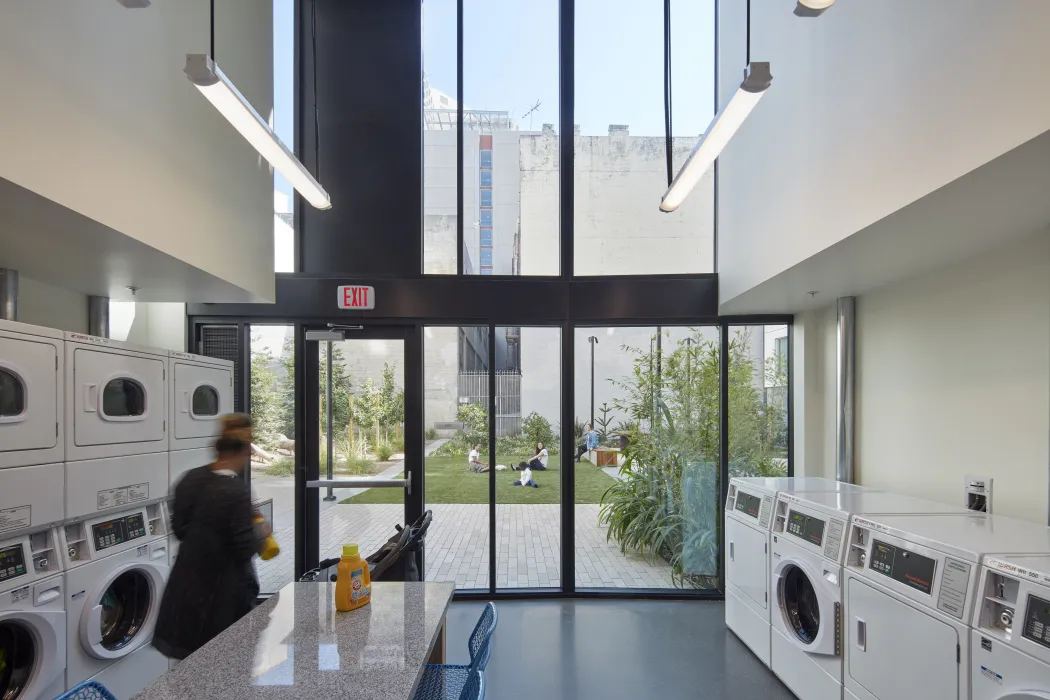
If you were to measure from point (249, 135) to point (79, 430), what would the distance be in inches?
63.8

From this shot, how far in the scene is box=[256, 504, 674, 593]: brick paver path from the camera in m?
4.49

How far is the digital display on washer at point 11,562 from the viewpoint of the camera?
230 cm

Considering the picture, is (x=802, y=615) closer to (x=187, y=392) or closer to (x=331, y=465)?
(x=331, y=465)

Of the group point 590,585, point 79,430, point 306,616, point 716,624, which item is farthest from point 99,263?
point 716,624

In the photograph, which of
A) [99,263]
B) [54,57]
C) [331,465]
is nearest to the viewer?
[54,57]

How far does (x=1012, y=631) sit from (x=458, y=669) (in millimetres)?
2031

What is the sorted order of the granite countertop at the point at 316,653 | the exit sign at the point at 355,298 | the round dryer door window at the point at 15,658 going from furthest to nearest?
the exit sign at the point at 355,298
the round dryer door window at the point at 15,658
the granite countertop at the point at 316,653

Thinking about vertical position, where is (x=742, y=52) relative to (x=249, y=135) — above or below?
above

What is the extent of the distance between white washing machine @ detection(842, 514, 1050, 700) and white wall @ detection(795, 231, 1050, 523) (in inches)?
14.7

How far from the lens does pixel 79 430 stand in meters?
2.66

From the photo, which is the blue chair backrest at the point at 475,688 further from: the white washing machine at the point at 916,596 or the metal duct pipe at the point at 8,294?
the metal duct pipe at the point at 8,294

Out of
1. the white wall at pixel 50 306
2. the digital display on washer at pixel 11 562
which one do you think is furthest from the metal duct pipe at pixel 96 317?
the digital display on washer at pixel 11 562

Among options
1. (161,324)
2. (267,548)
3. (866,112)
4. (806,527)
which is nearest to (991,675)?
(806,527)

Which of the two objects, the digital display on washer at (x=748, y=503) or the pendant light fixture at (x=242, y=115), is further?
the digital display on washer at (x=748, y=503)
